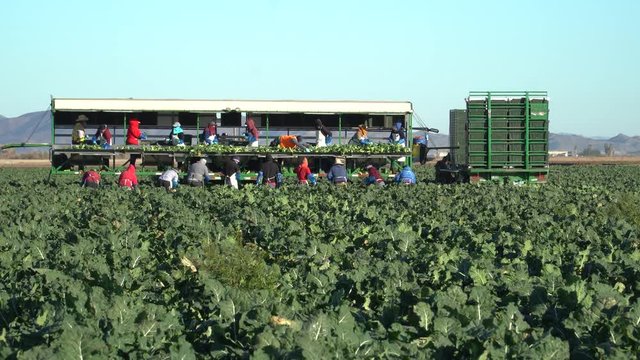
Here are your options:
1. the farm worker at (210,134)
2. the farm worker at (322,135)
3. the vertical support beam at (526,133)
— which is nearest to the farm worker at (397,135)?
the farm worker at (322,135)

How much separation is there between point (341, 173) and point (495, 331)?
19704 mm

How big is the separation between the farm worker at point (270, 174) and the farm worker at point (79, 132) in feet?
19.7

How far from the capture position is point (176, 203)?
18.6 meters

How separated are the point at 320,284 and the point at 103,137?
2271cm

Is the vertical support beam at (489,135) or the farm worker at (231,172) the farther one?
the vertical support beam at (489,135)

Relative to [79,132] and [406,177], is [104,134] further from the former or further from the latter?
[406,177]

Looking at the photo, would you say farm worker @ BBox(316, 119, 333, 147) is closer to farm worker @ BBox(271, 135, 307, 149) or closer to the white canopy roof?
the white canopy roof

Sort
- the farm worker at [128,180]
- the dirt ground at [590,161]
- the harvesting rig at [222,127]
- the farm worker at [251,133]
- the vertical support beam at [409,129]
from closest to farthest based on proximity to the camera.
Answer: the farm worker at [128,180] → the harvesting rig at [222,127] → the farm worker at [251,133] → the vertical support beam at [409,129] → the dirt ground at [590,161]

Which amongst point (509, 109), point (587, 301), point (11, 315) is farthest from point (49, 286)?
point (509, 109)

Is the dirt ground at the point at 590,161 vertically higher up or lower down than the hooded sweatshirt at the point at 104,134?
lower down

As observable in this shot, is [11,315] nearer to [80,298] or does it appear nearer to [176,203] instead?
[80,298]

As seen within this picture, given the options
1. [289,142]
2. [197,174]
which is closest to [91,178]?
[197,174]

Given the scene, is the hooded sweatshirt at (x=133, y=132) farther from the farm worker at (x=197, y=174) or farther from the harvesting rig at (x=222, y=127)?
the farm worker at (x=197, y=174)

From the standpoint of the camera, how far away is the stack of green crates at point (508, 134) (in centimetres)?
2856
